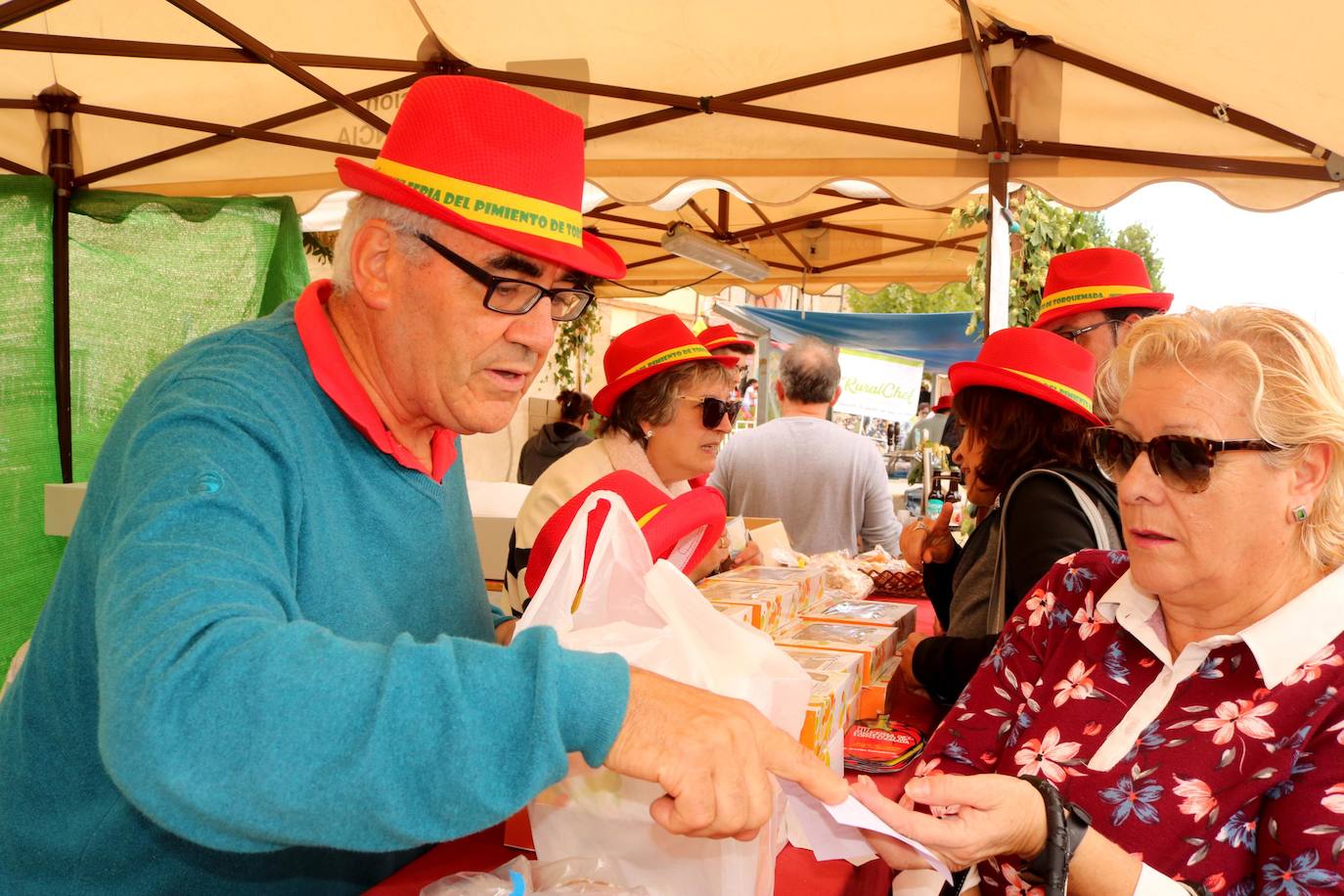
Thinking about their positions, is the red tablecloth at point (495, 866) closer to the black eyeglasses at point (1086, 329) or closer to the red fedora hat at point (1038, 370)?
the red fedora hat at point (1038, 370)

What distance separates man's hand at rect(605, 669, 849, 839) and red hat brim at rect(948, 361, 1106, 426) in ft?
6.84

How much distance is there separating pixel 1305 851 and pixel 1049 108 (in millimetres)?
3768

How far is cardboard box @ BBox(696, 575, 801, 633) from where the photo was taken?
7.72 feet

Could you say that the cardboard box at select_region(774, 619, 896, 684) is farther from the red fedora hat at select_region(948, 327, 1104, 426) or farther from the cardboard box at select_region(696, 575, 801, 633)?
the red fedora hat at select_region(948, 327, 1104, 426)

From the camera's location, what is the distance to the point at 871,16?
14.1 feet

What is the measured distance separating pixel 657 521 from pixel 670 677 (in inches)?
22.8

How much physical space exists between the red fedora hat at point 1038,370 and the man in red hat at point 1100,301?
1.16 m

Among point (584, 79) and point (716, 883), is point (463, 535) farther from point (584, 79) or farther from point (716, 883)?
point (584, 79)

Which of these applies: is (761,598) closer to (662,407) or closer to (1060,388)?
(1060,388)

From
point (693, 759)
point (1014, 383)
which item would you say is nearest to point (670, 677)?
point (693, 759)

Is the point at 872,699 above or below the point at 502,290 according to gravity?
below

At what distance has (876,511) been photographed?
5.89 m

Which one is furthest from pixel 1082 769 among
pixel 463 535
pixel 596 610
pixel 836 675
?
pixel 463 535

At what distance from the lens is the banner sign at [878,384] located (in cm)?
1188
